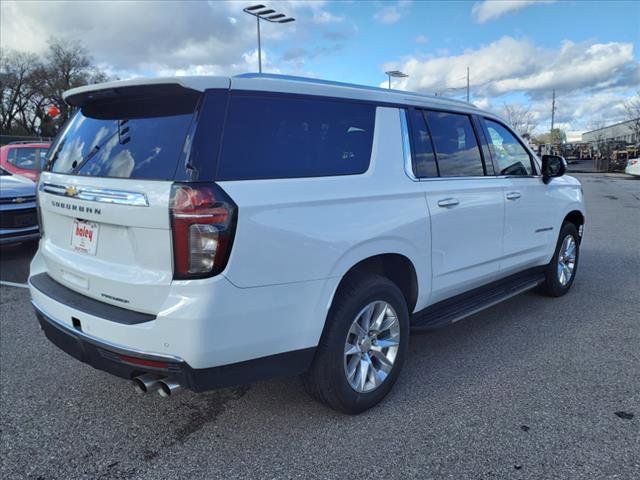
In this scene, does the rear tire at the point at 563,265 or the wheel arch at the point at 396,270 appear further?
the rear tire at the point at 563,265

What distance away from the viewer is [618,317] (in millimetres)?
4887

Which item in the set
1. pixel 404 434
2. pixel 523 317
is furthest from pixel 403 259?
pixel 523 317

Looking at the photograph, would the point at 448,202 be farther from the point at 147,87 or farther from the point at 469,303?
the point at 147,87

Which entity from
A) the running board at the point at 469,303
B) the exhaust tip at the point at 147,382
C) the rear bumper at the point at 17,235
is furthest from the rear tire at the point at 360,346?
the rear bumper at the point at 17,235

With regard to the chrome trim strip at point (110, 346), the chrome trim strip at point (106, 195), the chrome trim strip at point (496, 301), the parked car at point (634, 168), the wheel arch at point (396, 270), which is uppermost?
the chrome trim strip at point (106, 195)

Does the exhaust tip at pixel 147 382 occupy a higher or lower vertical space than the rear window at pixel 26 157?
lower

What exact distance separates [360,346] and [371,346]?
0.33 ft

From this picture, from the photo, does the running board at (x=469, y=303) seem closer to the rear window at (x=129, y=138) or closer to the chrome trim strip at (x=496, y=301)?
the chrome trim strip at (x=496, y=301)

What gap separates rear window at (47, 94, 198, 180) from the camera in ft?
8.29

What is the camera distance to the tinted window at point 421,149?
3.50 metres

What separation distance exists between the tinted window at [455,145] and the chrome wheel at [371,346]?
1.14m

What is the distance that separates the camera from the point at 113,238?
2633 mm

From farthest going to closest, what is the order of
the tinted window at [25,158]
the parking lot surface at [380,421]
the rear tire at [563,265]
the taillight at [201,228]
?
the tinted window at [25,158] < the rear tire at [563,265] < the parking lot surface at [380,421] < the taillight at [201,228]

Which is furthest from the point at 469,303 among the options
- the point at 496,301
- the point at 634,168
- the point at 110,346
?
the point at 634,168
